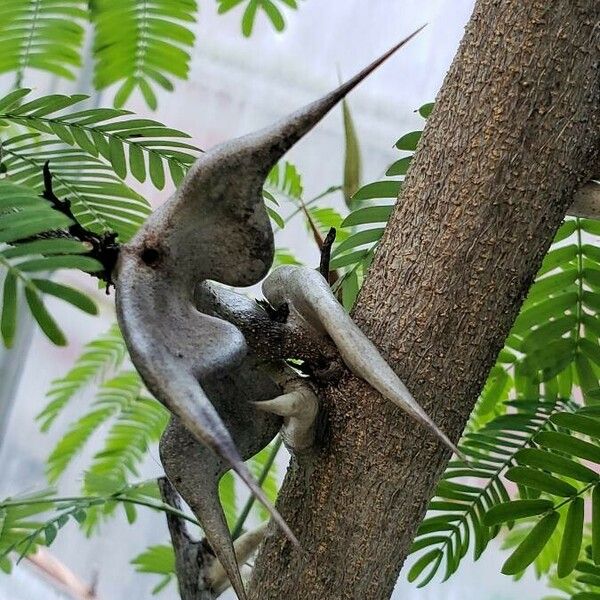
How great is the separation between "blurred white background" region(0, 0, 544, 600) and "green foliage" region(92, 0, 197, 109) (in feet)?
1.79

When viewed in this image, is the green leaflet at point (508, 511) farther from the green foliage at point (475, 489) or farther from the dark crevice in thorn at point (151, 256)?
the dark crevice in thorn at point (151, 256)

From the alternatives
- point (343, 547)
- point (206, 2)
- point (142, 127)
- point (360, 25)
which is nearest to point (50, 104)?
point (142, 127)

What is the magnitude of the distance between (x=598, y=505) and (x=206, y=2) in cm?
122

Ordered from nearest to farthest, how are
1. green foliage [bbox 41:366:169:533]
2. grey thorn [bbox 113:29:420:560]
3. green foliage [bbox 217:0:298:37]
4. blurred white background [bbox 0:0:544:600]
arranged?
grey thorn [bbox 113:29:420:560]
green foliage [bbox 217:0:298:37]
green foliage [bbox 41:366:169:533]
blurred white background [bbox 0:0:544:600]

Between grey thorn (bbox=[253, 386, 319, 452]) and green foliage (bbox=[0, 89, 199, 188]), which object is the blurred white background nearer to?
green foliage (bbox=[0, 89, 199, 188])

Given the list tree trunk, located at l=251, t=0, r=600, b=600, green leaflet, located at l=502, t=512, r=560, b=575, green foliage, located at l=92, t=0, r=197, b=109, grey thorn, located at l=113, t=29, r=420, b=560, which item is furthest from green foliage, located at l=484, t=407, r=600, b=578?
green foliage, located at l=92, t=0, r=197, b=109

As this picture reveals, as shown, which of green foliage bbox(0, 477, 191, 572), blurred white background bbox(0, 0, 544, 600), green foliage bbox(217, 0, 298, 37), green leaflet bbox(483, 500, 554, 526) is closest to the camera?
green leaflet bbox(483, 500, 554, 526)

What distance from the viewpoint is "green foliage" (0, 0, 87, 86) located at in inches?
27.7

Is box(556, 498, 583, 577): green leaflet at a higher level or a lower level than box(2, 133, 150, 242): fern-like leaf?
lower

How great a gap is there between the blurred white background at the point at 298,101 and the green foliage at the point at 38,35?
58cm

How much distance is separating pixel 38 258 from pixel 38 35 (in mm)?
462

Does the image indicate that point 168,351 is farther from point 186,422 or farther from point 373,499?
point 373,499

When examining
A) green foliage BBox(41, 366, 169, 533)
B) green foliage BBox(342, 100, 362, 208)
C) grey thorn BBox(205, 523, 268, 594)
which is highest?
green foliage BBox(342, 100, 362, 208)

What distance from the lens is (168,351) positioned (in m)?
0.32
